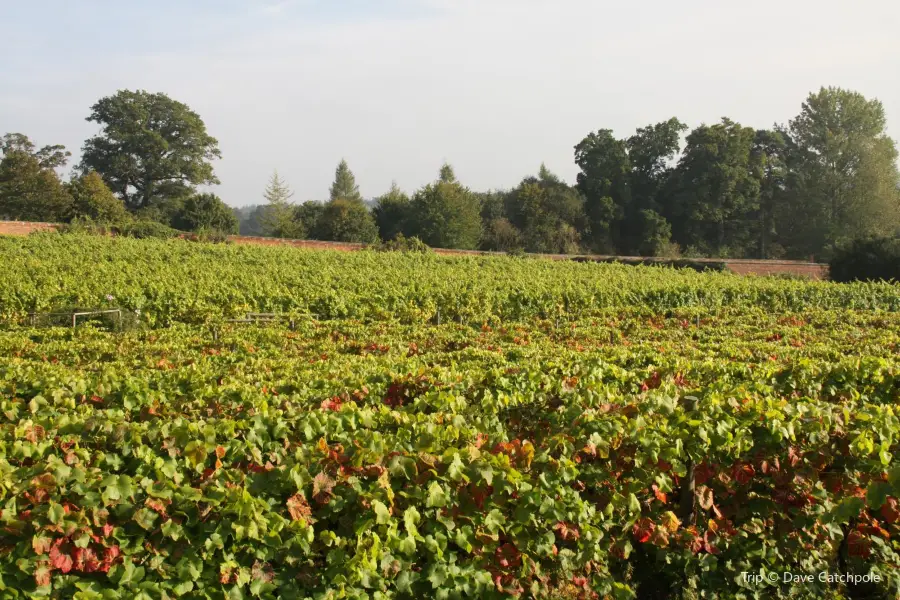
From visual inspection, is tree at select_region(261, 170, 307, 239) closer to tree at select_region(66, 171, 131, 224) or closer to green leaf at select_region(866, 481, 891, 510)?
tree at select_region(66, 171, 131, 224)

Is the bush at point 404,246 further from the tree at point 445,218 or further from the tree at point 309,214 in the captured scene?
the tree at point 309,214

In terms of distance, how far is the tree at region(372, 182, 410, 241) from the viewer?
59.2 metres

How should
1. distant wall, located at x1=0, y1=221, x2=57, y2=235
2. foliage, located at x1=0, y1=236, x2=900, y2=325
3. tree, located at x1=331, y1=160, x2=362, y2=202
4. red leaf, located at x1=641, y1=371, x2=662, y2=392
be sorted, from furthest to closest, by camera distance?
tree, located at x1=331, y1=160, x2=362, y2=202 < distant wall, located at x1=0, y1=221, x2=57, y2=235 < foliage, located at x1=0, y1=236, x2=900, y2=325 < red leaf, located at x1=641, y1=371, x2=662, y2=392

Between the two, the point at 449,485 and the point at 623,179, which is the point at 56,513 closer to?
the point at 449,485

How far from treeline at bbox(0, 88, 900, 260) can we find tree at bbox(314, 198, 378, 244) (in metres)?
0.30

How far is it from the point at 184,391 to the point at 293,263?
27.4 m

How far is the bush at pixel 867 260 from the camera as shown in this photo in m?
38.6

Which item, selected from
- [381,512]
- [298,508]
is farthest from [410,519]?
[298,508]

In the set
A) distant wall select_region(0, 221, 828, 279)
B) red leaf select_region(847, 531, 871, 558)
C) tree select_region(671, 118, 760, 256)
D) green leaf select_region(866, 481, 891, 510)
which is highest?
tree select_region(671, 118, 760, 256)

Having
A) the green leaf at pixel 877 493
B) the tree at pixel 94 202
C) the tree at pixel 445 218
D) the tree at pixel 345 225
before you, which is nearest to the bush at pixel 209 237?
the tree at pixel 94 202

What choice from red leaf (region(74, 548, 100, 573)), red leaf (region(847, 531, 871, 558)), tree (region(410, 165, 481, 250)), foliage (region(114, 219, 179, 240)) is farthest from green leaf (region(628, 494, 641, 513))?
tree (region(410, 165, 481, 250))

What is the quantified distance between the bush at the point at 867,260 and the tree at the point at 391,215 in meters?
29.4

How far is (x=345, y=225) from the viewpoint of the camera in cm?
5409

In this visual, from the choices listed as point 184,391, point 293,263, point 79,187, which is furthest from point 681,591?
point 79,187
